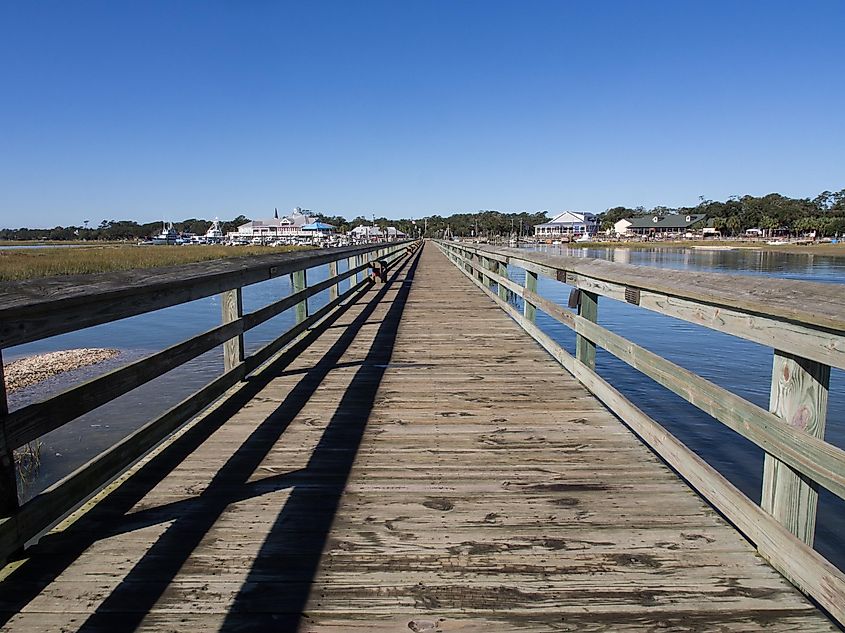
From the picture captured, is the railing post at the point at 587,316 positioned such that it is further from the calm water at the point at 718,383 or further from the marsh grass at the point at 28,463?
the marsh grass at the point at 28,463

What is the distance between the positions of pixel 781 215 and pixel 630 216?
48.9 m

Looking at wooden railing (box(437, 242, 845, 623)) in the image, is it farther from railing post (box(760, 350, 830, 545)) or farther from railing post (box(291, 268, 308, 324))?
railing post (box(291, 268, 308, 324))

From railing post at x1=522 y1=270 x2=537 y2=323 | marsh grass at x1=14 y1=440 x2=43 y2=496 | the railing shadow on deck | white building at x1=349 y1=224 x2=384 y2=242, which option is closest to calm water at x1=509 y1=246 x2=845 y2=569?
railing post at x1=522 y1=270 x2=537 y2=323

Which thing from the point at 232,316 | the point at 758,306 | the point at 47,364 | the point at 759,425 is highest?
the point at 758,306

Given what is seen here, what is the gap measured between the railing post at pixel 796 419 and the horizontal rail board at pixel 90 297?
8.14ft

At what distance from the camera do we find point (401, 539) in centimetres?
231

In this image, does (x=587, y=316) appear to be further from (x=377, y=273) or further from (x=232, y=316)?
(x=377, y=273)

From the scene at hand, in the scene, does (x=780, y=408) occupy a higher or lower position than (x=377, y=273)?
higher

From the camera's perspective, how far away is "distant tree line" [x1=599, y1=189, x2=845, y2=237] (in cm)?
10881

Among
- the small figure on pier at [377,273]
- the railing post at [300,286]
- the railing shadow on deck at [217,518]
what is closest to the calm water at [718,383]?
the railing shadow on deck at [217,518]

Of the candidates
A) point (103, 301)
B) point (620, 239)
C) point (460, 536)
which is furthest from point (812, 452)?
point (620, 239)

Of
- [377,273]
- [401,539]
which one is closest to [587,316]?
[401,539]

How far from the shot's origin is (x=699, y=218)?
14025 cm

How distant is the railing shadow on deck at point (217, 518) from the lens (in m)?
1.90
